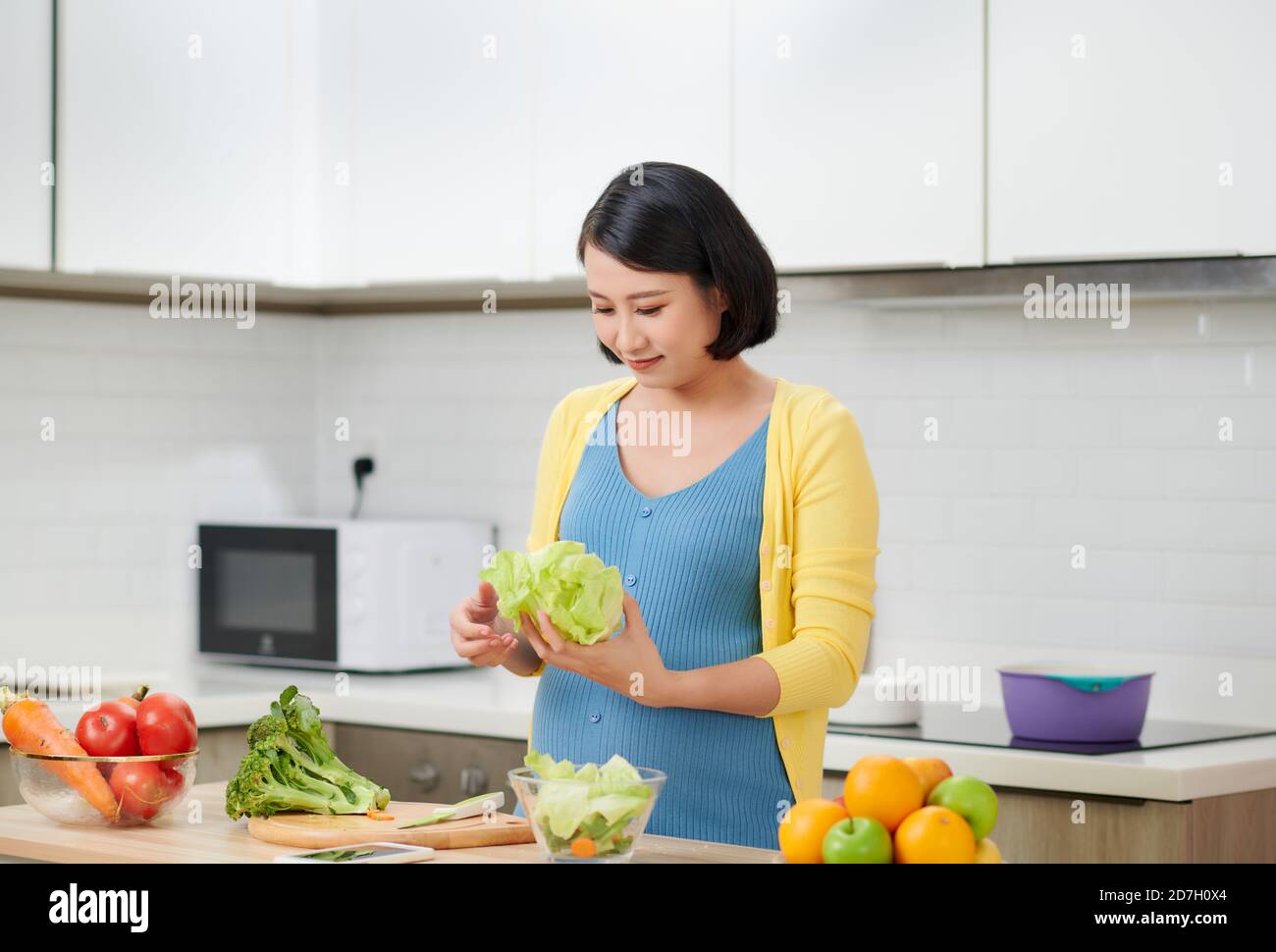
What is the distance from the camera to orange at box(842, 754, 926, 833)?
4.91 ft

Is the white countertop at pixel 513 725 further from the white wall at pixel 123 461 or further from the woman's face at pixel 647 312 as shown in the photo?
the woman's face at pixel 647 312

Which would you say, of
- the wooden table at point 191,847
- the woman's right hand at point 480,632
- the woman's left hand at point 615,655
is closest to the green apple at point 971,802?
the wooden table at point 191,847

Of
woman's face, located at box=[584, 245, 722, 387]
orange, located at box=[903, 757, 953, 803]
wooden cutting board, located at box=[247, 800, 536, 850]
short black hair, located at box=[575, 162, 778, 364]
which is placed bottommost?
wooden cutting board, located at box=[247, 800, 536, 850]

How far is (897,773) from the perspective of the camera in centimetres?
151

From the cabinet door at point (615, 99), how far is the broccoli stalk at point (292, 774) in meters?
1.51

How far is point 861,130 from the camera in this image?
298cm

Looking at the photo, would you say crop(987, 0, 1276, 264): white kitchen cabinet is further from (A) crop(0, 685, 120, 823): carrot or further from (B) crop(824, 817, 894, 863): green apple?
(A) crop(0, 685, 120, 823): carrot

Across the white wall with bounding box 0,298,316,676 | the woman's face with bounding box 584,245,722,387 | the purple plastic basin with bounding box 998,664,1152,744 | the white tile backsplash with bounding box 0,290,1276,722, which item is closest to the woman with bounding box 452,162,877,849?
the woman's face with bounding box 584,245,722,387

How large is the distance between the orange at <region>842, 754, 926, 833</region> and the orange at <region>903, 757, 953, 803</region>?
0.02m

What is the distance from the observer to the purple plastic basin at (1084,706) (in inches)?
106

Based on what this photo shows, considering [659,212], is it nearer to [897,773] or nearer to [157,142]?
[897,773]
